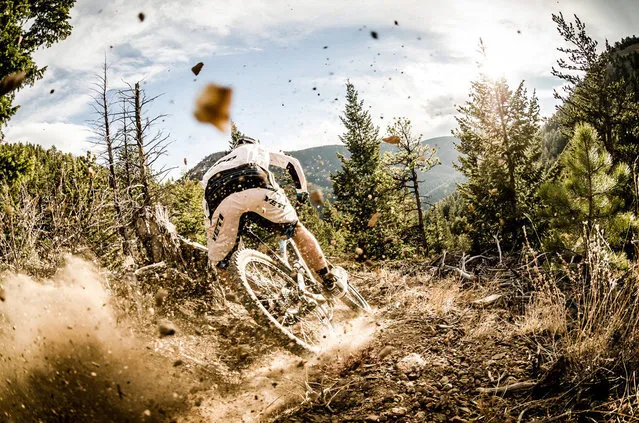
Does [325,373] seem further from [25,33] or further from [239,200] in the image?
[25,33]

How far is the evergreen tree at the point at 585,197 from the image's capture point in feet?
23.0

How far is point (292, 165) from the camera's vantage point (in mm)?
4266

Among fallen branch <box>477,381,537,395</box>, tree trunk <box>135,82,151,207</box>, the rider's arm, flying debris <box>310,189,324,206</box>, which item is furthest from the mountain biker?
tree trunk <box>135,82,151,207</box>

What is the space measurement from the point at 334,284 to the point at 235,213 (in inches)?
63.3

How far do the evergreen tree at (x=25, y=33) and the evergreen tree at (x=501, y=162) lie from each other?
17.7 m

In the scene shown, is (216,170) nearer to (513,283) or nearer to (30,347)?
(30,347)

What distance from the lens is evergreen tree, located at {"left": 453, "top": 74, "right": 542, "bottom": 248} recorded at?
16156 mm

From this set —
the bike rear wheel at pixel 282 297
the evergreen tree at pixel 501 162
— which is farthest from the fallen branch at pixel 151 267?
the evergreen tree at pixel 501 162

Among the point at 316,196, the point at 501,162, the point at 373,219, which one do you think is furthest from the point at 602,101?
the point at 316,196

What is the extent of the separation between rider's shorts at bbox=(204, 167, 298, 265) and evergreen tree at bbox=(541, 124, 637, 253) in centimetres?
656

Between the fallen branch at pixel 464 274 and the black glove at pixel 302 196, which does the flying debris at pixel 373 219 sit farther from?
the black glove at pixel 302 196

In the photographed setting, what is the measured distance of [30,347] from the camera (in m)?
2.41

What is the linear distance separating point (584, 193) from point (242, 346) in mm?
7783

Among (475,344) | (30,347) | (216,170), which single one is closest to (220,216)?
(216,170)
